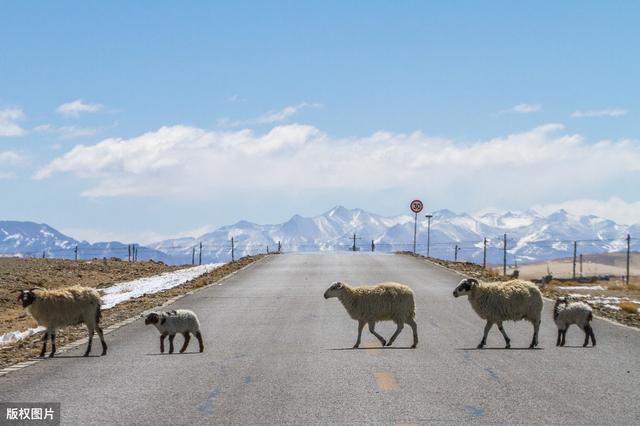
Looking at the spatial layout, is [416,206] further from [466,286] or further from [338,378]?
[338,378]

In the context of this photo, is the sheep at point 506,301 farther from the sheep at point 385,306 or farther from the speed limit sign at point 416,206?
the speed limit sign at point 416,206

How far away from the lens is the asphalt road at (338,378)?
1034cm

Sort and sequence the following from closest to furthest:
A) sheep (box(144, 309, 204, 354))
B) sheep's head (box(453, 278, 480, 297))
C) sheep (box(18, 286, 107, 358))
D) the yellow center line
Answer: the yellow center line, sheep (box(18, 286, 107, 358)), sheep (box(144, 309, 204, 354)), sheep's head (box(453, 278, 480, 297))

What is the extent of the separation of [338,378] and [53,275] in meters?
42.5

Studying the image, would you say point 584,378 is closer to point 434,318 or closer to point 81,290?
point 81,290

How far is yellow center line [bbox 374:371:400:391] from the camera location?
39.9 ft

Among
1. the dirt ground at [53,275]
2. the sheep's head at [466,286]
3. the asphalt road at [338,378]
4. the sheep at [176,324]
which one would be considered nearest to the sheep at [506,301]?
the sheep's head at [466,286]

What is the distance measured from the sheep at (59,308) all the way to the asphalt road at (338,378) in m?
0.60

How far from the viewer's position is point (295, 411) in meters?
10.4

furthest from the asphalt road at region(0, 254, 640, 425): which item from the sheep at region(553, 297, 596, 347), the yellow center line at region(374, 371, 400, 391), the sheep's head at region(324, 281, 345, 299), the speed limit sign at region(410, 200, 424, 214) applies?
the speed limit sign at region(410, 200, 424, 214)

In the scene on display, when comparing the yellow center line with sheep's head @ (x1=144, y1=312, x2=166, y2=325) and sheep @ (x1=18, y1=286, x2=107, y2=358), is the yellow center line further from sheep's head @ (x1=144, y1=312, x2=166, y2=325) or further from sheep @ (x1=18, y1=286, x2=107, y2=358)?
sheep @ (x1=18, y1=286, x2=107, y2=358)

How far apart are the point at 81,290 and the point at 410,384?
7.33 m

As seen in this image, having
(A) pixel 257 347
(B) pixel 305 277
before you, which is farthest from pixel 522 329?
(B) pixel 305 277

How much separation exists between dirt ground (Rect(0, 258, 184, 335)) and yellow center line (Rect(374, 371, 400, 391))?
22.5 metres
